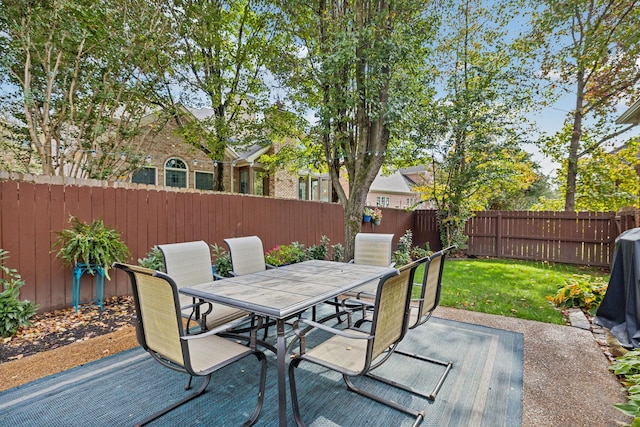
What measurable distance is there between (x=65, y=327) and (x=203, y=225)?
2532mm

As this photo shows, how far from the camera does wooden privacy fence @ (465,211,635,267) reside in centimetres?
739

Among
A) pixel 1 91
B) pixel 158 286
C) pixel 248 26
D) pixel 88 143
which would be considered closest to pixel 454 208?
pixel 248 26

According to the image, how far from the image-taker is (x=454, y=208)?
8906 mm

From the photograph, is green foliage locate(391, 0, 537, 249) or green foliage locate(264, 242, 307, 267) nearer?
green foliage locate(264, 242, 307, 267)

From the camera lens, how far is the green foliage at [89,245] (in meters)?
3.68

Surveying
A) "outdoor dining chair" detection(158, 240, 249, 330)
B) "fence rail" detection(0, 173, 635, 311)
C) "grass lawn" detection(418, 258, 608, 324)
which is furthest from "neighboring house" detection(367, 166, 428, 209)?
"outdoor dining chair" detection(158, 240, 249, 330)

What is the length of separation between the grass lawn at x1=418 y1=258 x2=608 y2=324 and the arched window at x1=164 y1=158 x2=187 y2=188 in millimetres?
9107

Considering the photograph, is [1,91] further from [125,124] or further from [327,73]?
[327,73]

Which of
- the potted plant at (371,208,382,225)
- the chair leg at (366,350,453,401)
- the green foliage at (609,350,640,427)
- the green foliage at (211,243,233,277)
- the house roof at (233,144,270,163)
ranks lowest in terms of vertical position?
the chair leg at (366,350,453,401)

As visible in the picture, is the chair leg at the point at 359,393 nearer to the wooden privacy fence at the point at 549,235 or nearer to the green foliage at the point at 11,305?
the green foliage at the point at 11,305

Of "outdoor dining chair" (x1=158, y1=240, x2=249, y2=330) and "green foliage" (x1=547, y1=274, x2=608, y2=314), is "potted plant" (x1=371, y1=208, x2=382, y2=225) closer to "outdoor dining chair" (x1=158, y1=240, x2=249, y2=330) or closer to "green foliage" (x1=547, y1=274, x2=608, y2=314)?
"green foliage" (x1=547, y1=274, x2=608, y2=314)

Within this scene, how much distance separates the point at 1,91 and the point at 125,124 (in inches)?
83.7

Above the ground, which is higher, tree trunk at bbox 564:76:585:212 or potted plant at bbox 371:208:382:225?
tree trunk at bbox 564:76:585:212

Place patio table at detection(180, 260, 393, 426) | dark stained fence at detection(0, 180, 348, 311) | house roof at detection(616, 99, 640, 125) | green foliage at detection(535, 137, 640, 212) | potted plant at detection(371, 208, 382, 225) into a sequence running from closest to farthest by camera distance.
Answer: patio table at detection(180, 260, 393, 426), dark stained fence at detection(0, 180, 348, 311), house roof at detection(616, 99, 640, 125), potted plant at detection(371, 208, 382, 225), green foliage at detection(535, 137, 640, 212)
